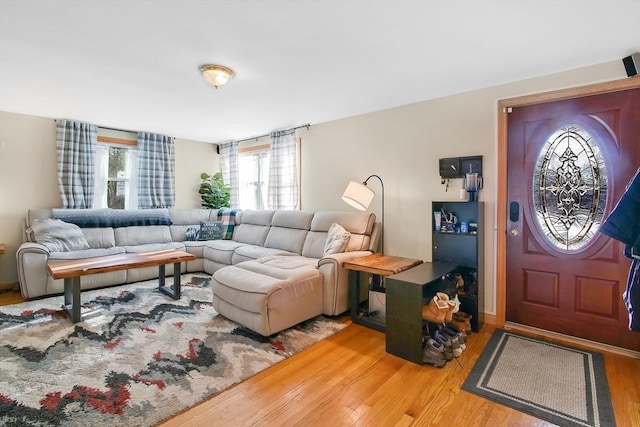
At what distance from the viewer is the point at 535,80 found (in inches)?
102

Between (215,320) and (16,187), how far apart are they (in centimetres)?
344

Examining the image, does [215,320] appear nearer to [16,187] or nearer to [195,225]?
[195,225]

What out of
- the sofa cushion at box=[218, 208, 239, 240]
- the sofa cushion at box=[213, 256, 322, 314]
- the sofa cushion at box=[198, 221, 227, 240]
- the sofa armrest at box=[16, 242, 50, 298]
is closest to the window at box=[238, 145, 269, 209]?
the sofa cushion at box=[218, 208, 239, 240]

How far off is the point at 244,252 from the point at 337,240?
1.44 m

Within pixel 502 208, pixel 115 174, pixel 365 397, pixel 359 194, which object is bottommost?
pixel 365 397

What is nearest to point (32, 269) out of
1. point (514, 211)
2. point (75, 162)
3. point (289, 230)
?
point (75, 162)

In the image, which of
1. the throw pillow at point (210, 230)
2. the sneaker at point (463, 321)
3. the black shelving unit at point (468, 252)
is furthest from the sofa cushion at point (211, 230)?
the sneaker at point (463, 321)

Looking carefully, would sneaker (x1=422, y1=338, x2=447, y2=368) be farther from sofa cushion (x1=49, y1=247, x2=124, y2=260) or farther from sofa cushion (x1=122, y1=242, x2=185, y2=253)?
sofa cushion (x1=49, y1=247, x2=124, y2=260)

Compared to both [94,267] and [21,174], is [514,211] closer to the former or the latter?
[94,267]

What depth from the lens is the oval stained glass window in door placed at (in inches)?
93.1

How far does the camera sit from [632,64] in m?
2.19

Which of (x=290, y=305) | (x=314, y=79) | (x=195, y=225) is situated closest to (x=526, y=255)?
Result: (x=290, y=305)

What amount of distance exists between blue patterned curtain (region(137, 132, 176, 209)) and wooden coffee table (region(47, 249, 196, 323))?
1689 millimetres

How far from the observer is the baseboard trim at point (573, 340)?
7.41 ft
